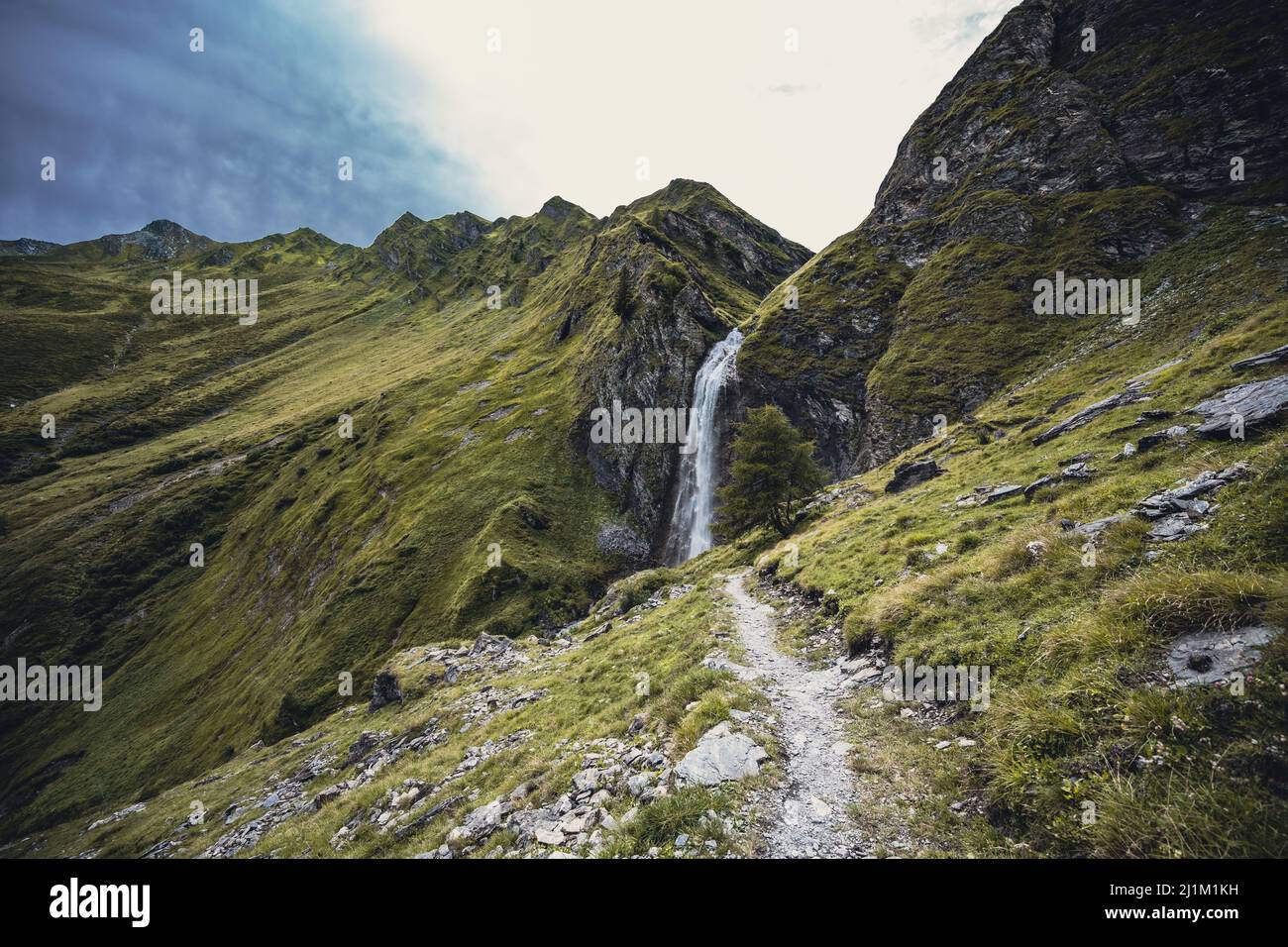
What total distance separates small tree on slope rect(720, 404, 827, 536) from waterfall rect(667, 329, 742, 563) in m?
19.0

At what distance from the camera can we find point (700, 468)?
220 ft

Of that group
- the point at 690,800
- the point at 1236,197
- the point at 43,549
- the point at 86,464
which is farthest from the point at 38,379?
the point at 1236,197

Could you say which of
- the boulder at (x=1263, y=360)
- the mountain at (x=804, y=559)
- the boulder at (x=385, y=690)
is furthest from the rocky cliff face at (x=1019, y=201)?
the boulder at (x=385, y=690)

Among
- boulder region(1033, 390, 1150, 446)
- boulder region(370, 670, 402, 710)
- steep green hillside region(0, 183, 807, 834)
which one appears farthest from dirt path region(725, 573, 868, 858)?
steep green hillside region(0, 183, 807, 834)

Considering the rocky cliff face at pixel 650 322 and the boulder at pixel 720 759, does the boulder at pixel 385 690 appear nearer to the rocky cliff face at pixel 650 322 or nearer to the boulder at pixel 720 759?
the boulder at pixel 720 759

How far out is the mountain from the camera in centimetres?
705

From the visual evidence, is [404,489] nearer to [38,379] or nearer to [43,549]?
[43,549]

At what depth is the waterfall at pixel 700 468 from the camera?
199ft

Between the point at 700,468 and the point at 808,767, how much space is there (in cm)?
5898

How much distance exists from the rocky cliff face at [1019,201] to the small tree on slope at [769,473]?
19916 mm

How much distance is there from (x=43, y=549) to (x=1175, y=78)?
703 feet

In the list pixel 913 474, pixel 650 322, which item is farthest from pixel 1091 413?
pixel 650 322

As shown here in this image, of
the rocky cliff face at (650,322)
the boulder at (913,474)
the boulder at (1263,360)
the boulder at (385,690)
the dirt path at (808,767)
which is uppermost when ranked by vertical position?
the rocky cliff face at (650,322)

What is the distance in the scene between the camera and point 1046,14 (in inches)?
3317
